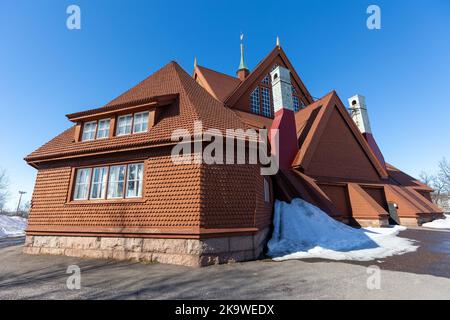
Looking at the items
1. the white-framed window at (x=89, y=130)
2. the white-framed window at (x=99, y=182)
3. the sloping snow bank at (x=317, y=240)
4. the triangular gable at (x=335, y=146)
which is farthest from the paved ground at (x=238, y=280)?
the triangular gable at (x=335, y=146)

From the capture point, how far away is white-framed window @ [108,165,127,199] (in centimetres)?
943

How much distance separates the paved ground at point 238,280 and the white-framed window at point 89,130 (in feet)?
19.2

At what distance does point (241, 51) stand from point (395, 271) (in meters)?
30.7

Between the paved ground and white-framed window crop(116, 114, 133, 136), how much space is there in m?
5.65

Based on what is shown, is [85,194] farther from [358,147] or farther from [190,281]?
[358,147]

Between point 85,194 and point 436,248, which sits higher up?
point 85,194

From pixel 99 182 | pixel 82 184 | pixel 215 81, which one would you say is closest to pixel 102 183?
pixel 99 182

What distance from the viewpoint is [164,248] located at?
7.91 metres

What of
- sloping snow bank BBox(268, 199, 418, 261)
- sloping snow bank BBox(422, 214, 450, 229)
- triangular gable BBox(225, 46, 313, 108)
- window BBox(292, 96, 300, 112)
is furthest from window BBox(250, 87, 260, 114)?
sloping snow bank BBox(422, 214, 450, 229)

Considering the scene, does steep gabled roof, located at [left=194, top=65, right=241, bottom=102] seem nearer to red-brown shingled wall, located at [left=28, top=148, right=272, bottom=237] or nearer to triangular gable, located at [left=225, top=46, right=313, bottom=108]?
triangular gable, located at [left=225, top=46, right=313, bottom=108]

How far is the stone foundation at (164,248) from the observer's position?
24.6 ft
